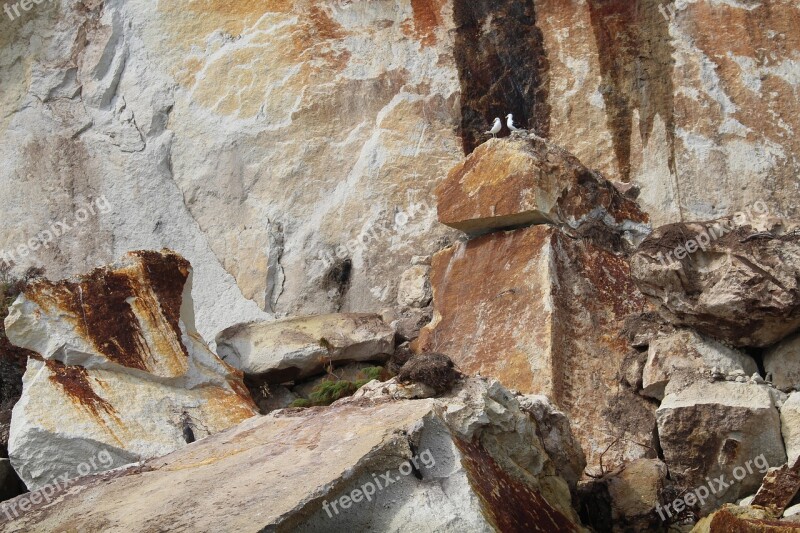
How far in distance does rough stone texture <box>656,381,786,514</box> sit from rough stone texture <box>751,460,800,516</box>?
510 millimetres

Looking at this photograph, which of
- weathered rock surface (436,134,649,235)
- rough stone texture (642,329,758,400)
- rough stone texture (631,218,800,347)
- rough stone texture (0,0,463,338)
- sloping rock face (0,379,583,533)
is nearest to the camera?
sloping rock face (0,379,583,533)

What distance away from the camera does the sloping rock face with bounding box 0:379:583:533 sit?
407 cm

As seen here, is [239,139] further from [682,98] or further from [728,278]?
[728,278]

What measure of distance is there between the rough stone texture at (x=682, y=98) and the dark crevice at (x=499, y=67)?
10 cm

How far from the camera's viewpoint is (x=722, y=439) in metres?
5.55

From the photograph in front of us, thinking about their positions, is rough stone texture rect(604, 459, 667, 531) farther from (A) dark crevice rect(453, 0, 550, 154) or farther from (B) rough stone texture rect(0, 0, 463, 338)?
(A) dark crevice rect(453, 0, 550, 154)

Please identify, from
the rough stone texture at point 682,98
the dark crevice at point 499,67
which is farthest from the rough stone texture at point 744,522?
the dark crevice at point 499,67

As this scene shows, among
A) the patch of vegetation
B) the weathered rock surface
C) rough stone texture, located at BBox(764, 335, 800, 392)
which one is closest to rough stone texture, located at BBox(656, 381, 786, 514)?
rough stone texture, located at BBox(764, 335, 800, 392)

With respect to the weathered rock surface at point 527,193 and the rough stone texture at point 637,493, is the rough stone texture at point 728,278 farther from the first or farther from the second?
the weathered rock surface at point 527,193

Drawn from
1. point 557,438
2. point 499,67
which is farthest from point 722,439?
point 499,67

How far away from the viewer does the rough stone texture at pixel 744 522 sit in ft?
13.6

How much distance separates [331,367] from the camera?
24.8 ft

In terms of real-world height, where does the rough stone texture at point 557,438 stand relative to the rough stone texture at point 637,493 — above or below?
above

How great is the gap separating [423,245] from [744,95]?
3.06 m
